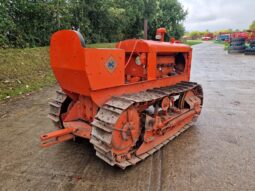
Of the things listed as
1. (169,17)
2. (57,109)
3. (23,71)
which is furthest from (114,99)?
(169,17)

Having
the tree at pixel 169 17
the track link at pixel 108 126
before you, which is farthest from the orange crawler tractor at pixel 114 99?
the tree at pixel 169 17

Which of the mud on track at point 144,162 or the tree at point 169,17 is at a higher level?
the tree at point 169,17

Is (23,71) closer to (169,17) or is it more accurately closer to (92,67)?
(92,67)

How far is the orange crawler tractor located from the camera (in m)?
2.81

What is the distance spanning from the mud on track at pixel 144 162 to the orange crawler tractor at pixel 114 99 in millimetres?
246

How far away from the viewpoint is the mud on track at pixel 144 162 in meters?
2.72

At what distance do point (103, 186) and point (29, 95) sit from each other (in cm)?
506

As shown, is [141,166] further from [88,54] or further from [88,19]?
[88,19]

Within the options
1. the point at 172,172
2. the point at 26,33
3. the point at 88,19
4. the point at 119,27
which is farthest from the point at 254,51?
the point at 172,172

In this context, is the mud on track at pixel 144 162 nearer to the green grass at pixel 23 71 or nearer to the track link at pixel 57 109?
the track link at pixel 57 109

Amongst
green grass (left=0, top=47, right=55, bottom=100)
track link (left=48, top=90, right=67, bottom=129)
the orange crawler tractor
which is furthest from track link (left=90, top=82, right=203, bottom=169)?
green grass (left=0, top=47, right=55, bottom=100)

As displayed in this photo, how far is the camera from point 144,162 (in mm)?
3232

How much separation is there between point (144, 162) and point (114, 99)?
106cm

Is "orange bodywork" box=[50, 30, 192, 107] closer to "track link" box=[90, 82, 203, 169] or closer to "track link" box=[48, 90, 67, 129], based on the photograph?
"track link" box=[90, 82, 203, 169]
